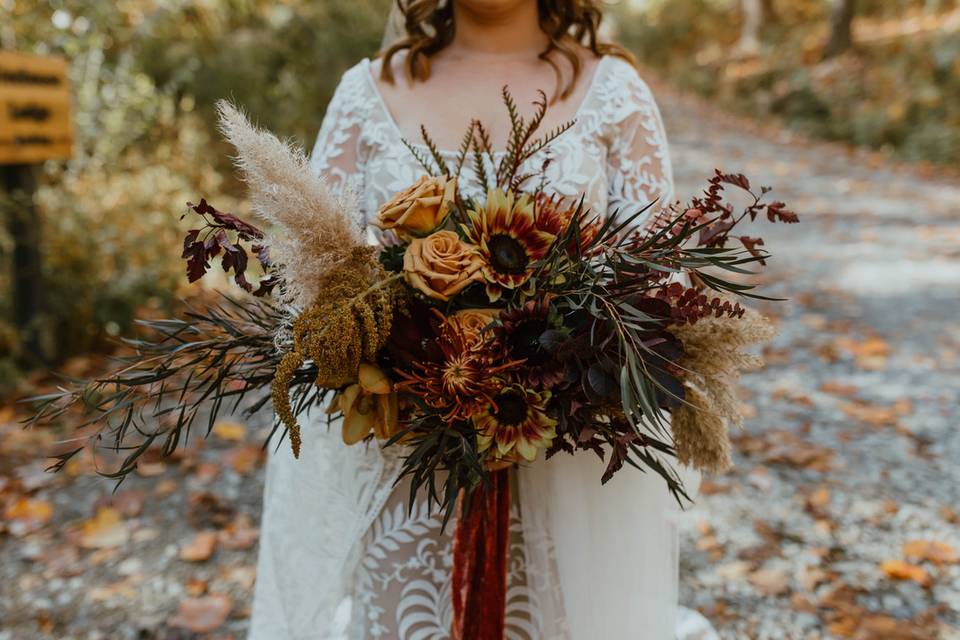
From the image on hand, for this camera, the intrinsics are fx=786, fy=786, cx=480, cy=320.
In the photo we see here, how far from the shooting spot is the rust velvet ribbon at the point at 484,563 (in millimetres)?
1515

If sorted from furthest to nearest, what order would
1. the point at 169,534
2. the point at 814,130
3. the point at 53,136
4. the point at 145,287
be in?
1. the point at 814,130
2. the point at 145,287
3. the point at 53,136
4. the point at 169,534

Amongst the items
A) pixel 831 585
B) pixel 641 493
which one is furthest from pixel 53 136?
pixel 831 585

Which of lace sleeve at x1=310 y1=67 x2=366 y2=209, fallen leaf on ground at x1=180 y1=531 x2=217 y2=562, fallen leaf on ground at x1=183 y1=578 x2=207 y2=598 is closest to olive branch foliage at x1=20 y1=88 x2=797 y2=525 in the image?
lace sleeve at x1=310 y1=67 x2=366 y2=209

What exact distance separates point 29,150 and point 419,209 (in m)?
3.73

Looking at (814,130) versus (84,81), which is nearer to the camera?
(84,81)

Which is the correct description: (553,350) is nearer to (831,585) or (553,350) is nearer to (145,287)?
(831,585)

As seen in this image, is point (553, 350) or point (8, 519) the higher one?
point (553, 350)

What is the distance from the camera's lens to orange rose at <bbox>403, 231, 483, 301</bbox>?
1.25 metres

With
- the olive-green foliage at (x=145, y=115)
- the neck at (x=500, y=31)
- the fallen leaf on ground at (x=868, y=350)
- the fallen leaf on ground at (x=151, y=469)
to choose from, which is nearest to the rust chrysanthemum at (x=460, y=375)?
the neck at (x=500, y=31)

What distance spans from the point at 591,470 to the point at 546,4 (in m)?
1.22

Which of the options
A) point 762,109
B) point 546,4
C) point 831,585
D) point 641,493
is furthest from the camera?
point 762,109

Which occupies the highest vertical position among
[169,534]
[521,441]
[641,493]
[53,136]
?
[53,136]

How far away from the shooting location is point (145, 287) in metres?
4.75

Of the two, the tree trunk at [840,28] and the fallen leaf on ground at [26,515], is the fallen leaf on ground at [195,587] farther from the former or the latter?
the tree trunk at [840,28]
